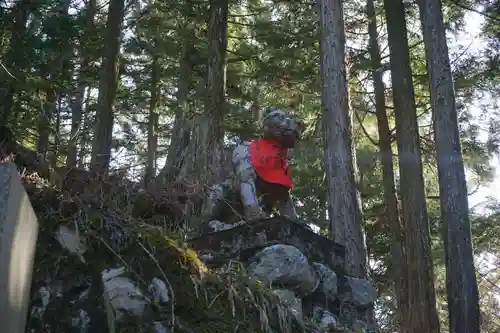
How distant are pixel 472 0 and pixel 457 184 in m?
4.05

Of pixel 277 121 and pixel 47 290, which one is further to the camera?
pixel 277 121

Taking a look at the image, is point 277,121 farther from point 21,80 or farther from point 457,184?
point 21,80

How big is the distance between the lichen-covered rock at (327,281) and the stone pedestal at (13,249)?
261 cm

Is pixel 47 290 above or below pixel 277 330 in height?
above

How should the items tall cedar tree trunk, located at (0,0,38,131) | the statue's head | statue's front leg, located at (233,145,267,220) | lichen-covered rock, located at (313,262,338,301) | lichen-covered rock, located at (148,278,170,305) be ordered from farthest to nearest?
tall cedar tree trunk, located at (0,0,38,131), the statue's head, statue's front leg, located at (233,145,267,220), lichen-covered rock, located at (313,262,338,301), lichen-covered rock, located at (148,278,170,305)

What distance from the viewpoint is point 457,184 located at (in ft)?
25.4

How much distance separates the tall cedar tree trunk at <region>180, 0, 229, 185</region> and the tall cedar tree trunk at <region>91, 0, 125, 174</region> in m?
1.47

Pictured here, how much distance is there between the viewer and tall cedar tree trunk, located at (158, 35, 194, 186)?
12230 mm

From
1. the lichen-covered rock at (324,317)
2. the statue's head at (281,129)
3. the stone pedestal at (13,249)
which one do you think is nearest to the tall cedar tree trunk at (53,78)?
the statue's head at (281,129)

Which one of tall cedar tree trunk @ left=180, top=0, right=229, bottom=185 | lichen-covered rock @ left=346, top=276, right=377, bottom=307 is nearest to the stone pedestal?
lichen-covered rock @ left=346, top=276, right=377, bottom=307

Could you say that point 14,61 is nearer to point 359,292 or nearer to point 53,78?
point 53,78

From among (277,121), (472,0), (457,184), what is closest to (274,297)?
(277,121)

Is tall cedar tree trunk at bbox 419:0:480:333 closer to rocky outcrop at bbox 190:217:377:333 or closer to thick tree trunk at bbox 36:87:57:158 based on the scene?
rocky outcrop at bbox 190:217:377:333

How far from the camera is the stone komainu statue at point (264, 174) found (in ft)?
17.9
